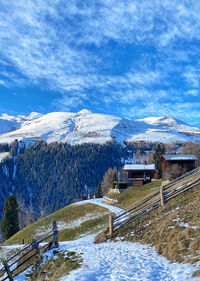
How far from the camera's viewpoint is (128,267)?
12609 mm

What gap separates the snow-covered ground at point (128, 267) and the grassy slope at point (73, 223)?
18.8m

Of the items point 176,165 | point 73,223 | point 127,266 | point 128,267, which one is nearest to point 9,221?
point 73,223

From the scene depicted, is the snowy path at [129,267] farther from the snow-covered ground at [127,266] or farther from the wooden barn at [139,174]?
the wooden barn at [139,174]

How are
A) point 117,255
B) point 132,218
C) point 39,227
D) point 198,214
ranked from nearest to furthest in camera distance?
point 117,255 → point 198,214 → point 132,218 → point 39,227

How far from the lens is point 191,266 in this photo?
10891 millimetres

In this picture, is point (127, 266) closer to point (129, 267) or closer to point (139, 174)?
point (129, 267)

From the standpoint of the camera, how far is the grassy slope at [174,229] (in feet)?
42.0

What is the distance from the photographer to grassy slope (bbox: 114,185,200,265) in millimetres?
12812

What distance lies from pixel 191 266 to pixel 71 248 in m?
11.1

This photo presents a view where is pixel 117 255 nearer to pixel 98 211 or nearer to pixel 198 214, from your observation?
pixel 198 214

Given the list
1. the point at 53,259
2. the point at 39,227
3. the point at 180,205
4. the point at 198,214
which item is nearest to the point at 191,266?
the point at 198,214

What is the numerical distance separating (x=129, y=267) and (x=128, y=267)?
0.06m

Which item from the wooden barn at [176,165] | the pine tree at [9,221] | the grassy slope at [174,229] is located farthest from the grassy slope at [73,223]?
the wooden barn at [176,165]

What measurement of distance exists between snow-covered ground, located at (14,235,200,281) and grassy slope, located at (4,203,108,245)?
61.7 ft
